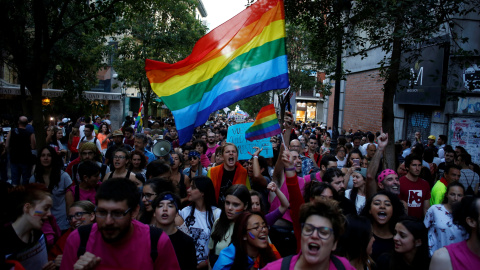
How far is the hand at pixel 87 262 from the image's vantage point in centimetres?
238

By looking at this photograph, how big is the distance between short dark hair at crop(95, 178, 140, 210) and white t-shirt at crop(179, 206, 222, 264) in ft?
5.51

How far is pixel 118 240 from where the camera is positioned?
8.40ft

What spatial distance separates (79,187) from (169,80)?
6.31ft

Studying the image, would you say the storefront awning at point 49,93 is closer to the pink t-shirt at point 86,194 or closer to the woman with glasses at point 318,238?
the pink t-shirt at point 86,194

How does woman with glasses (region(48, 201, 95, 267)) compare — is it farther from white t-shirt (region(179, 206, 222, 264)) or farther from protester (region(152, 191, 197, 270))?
white t-shirt (region(179, 206, 222, 264))

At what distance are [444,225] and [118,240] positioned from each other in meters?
3.63

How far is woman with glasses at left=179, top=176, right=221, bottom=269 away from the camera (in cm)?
424

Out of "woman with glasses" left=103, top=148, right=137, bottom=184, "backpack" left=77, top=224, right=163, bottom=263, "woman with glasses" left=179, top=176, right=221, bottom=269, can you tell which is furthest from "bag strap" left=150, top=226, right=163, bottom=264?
"woman with glasses" left=103, top=148, right=137, bottom=184

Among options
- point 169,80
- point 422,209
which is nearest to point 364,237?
point 422,209

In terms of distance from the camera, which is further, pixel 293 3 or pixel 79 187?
pixel 293 3

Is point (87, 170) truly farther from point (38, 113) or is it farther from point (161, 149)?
point (161, 149)

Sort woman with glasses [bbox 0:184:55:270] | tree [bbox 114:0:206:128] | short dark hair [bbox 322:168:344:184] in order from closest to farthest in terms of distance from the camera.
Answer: woman with glasses [bbox 0:184:55:270], short dark hair [bbox 322:168:344:184], tree [bbox 114:0:206:128]

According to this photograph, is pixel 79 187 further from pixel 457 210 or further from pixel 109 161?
pixel 457 210

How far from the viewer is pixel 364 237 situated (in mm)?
3320
